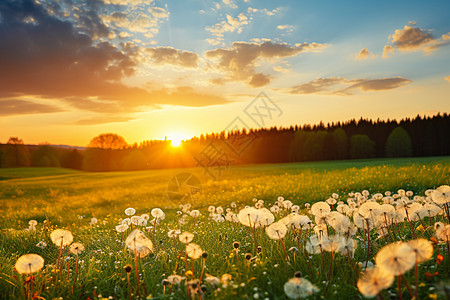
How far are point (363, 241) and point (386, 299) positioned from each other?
4.52ft

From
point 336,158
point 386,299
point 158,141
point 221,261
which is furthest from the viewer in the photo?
point 158,141

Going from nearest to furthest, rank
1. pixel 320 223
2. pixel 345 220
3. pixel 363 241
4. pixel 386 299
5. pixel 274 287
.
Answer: pixel 386 299
pixel 274 287
pixel 345 220
pixel 320 223
pixel 363 241

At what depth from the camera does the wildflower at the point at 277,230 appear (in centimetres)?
297

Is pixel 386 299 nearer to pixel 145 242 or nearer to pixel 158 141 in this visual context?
pixel 145 242

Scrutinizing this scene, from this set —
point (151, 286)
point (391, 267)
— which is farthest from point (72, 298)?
point (391, 267)

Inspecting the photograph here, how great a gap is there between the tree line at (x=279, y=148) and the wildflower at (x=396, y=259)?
186 feet

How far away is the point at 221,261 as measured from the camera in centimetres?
355

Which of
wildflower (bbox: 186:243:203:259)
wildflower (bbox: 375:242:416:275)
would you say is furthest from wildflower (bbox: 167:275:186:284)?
wildflower (bbox: 375:242:416:275)

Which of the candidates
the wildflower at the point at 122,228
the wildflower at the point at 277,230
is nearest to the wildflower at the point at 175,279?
the wildflower at the point at 277,230

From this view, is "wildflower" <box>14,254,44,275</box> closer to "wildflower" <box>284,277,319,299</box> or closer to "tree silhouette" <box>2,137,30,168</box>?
"wildflower" <box>284,277,319,299</box>

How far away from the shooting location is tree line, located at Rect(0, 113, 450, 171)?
62.8 metres

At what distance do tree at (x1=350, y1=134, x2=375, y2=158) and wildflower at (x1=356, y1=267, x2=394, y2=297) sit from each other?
71.5 m

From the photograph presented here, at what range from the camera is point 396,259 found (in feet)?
6.15

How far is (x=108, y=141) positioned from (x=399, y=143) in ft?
221
